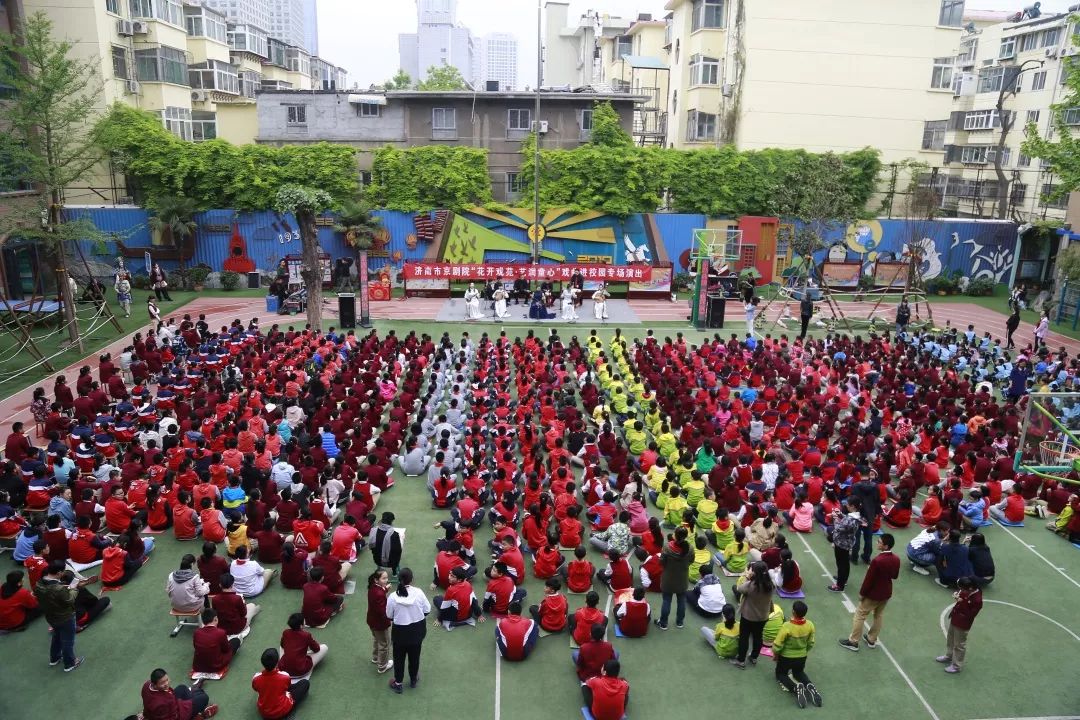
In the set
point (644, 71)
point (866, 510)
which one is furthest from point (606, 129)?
point (866, 510)

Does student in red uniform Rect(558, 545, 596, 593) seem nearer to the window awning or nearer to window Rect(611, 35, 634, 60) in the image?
the window awning

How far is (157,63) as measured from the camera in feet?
122

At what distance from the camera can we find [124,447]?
14.7 meters

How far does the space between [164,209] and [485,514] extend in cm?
2497

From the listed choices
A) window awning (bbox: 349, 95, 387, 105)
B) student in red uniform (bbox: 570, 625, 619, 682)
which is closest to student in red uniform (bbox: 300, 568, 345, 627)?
student in red uniform (bbox: 570, 625, 619, 682)

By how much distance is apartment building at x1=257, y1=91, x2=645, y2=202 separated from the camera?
38594mm

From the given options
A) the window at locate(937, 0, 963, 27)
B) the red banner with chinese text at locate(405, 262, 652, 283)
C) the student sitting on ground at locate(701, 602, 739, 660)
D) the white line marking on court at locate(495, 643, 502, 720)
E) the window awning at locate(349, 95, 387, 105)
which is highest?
the window at locate(937, 0, 963, 27)

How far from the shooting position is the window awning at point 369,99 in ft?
128

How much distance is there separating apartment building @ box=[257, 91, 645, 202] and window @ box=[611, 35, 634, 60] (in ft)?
72.3

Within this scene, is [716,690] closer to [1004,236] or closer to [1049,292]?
[1049,292]

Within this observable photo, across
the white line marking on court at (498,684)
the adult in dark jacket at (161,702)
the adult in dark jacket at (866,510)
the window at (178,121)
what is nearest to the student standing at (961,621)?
the adult in dark jacket at (866,510)

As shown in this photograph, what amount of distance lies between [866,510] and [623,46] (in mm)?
55909

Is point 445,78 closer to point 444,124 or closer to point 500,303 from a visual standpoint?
point 444,124

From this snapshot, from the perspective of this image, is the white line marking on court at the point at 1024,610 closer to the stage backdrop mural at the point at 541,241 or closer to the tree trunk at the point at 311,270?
the tree trunk at the point at 311,270
